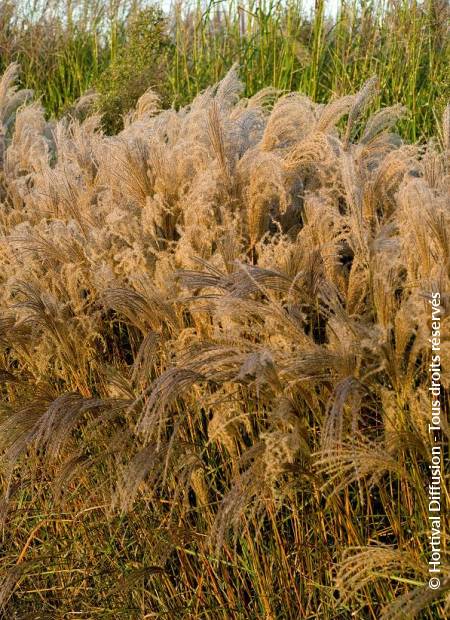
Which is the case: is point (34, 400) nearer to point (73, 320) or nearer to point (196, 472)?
point (73, 320)

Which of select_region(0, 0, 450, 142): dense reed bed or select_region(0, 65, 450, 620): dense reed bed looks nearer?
select_region(0, 65, 450, 620): dense reed bed

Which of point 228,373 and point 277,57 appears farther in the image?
point 277,57

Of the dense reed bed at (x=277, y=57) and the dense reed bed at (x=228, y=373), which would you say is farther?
the dense reed bed at (x=277, y=57)

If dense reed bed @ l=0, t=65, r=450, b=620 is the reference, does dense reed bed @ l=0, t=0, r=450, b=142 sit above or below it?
above

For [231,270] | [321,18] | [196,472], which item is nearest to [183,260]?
[231,270]

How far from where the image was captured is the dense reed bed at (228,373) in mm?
2100

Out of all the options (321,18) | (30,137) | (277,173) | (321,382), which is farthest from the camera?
(321,18)

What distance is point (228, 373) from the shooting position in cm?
217

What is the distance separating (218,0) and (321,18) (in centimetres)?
52

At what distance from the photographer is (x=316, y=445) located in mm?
2275

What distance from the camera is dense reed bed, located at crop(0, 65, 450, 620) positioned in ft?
6.89

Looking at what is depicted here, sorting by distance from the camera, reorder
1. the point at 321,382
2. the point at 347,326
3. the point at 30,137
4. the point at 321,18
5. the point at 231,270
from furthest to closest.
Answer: the point at 321,18 < the point at 30,137 < the point at 231,270 < the point at 321,382 < the point at 347,326

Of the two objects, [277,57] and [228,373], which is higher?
[277,57]

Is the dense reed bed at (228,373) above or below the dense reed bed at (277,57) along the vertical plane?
below
